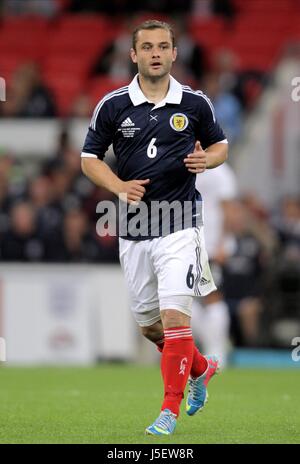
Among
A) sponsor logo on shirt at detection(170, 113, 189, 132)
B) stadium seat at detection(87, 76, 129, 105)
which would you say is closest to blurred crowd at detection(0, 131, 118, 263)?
stadium seat at detection(87, 76, 129, 105)

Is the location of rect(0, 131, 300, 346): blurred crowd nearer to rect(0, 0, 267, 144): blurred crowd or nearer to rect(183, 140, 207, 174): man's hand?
rect(0, 0, 267, 144): blurred crowd

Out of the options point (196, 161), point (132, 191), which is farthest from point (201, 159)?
point (132, 191)

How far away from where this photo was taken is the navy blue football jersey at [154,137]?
7887mm

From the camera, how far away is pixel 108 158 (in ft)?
57.6

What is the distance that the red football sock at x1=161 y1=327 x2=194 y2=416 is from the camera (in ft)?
25.0

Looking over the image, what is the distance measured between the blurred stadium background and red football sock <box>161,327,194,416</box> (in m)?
5.77

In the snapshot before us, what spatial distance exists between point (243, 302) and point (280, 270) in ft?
2.14

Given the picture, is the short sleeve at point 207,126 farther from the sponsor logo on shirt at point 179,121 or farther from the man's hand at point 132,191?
the man's hand at point 132,191

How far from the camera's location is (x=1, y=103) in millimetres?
18922

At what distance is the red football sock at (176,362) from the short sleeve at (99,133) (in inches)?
47.2

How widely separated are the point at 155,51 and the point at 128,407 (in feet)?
9.54
